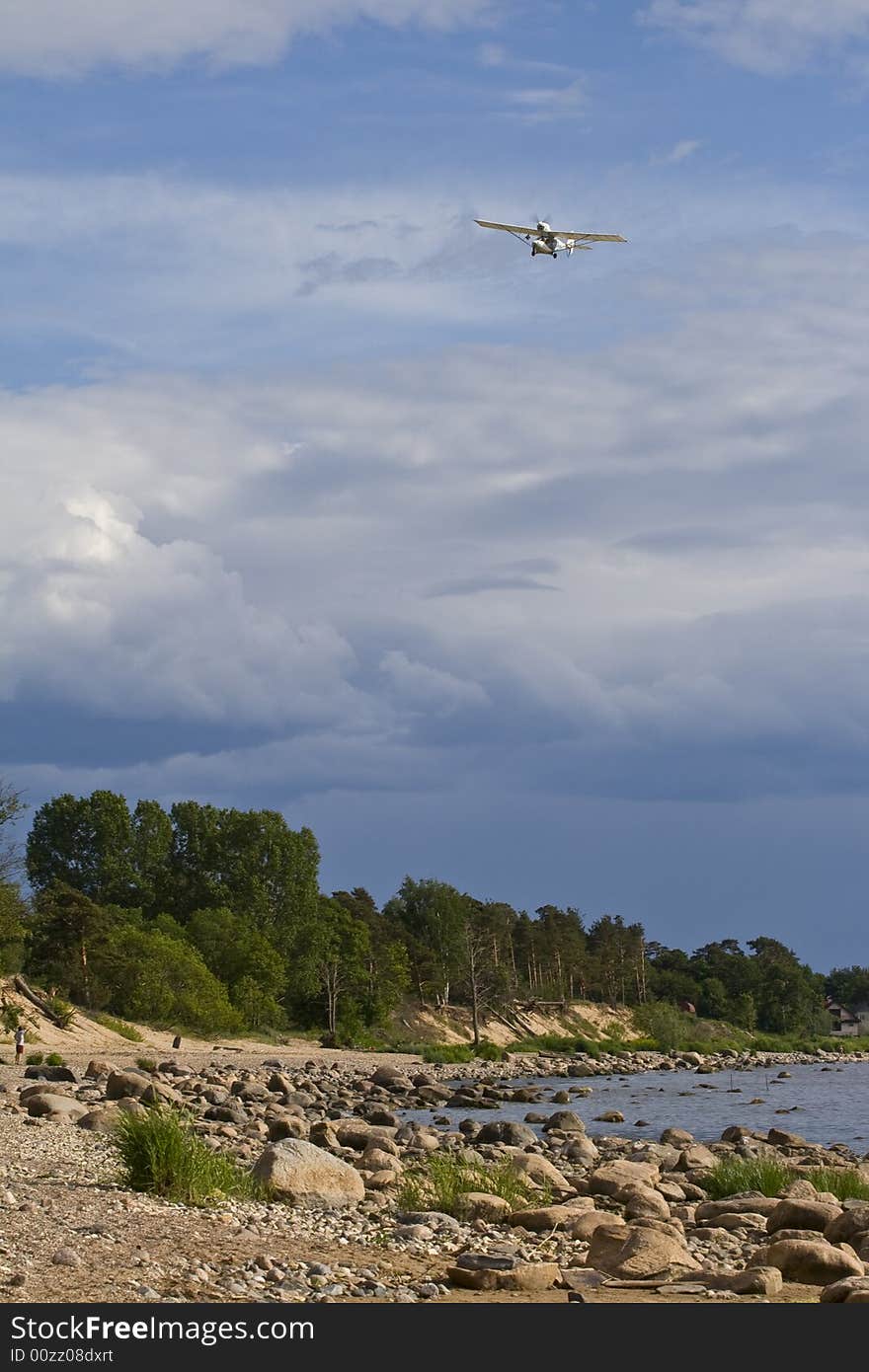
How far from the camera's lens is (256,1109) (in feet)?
113

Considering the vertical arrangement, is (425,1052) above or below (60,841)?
below

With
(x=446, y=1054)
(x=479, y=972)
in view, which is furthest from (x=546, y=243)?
(x=479, y=972)

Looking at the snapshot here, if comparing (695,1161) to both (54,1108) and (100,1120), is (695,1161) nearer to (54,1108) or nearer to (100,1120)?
(100,1120)

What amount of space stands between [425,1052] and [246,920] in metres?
16.7

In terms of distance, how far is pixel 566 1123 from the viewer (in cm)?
3734

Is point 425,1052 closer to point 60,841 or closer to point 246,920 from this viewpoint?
point 246,920

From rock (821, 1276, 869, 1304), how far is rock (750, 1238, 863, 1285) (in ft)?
5.10

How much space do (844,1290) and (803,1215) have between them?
214 inches

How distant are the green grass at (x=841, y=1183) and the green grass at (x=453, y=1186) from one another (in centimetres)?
518

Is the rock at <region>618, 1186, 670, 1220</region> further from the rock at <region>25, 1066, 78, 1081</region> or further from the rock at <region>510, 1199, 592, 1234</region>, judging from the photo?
the rock at <region>25, 1066, 78, 1081</region>

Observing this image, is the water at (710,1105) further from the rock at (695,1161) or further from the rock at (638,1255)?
the rock at (638,1255)

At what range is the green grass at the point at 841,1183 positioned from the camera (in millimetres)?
21859

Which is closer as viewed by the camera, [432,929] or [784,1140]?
[784,1140]
